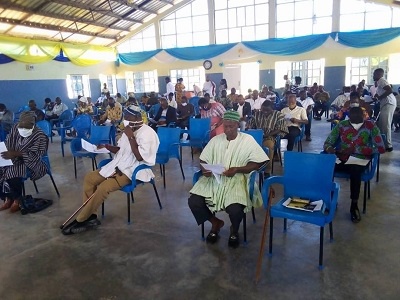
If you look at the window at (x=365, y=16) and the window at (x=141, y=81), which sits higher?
the window at (x=365, y=16)

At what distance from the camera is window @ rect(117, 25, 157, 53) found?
52.0ft

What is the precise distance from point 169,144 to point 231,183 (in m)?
1.76

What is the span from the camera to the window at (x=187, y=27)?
48.5 feet

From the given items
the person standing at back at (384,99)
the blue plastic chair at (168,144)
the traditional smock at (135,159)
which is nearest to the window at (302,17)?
the person standing at back at (384,99)

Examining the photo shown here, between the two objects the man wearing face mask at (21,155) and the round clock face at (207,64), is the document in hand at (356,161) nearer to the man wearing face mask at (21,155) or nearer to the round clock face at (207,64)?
the man wearing face mask at (21,155)

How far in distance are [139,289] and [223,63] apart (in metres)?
13.3

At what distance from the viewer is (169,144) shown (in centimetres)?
430

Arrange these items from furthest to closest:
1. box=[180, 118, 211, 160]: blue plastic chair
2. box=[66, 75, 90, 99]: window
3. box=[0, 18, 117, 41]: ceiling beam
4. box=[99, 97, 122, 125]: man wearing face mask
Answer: box=[66, 75, 90, 99]: window, box=[0, 18, 117, 41]: ceiling beam, box=[99, 97, 122, 125]: man wearing face mask, box=[180, 118, 211, 160]: blue plastic chair

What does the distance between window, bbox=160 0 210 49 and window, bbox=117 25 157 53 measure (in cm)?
54

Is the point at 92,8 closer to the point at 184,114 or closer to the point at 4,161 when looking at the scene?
the point at 184,114

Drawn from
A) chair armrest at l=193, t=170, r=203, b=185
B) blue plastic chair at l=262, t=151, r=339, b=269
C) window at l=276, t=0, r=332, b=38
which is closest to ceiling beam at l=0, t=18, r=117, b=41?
window at l=276, t=0, r=332, b=38

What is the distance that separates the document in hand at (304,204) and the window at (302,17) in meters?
11.9

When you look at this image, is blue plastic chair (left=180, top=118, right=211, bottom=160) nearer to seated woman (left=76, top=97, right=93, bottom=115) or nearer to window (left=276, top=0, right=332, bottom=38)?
seated woman (left=76, top=97, right=93, bottom=115)

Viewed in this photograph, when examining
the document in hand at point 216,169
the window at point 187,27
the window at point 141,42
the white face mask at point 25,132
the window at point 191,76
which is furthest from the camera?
the window at point 141,42
